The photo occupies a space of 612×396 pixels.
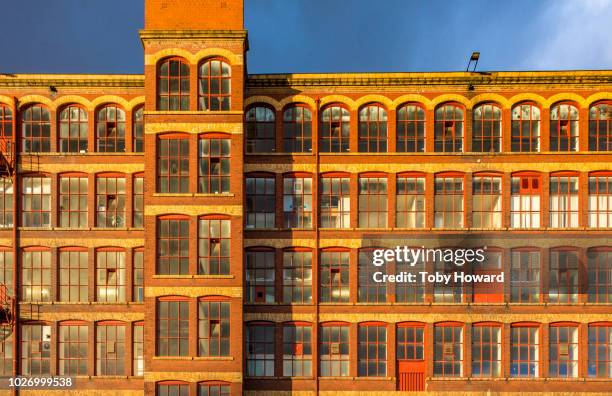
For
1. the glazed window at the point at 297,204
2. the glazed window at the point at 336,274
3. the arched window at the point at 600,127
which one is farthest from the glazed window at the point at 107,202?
the arched window at the point at 600,127

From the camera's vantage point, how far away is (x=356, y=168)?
24234 millimetres

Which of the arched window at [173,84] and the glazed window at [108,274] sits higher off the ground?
the arched window at [173,84]

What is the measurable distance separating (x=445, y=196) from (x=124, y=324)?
1794cm

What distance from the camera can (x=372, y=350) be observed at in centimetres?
2411

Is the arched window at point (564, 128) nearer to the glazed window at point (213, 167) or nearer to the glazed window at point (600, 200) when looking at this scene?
the glazed window at point (600, 200)

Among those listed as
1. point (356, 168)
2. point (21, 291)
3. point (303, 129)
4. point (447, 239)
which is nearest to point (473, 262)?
point (447, 239)

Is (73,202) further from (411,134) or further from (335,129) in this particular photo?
(411,134)

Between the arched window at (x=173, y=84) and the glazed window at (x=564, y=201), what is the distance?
19245 millimetres

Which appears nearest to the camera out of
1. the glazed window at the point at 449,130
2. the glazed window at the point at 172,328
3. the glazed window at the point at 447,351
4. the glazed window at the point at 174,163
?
the glazed window at the point at 172,328

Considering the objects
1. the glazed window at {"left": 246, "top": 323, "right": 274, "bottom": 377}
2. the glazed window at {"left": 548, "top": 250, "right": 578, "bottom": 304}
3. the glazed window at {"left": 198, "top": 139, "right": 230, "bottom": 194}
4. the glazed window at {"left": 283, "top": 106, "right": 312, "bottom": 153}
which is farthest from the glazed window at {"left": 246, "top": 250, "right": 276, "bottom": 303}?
the glazed window at {"left": 548, "top": 250, "right": 578, "bottom": 304}

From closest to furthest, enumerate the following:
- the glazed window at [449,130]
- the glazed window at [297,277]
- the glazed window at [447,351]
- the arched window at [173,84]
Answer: the arched window at [173,84] < the glazed window at [447,351] < the glazed window at [297,277] < the glazed window at [449,130]

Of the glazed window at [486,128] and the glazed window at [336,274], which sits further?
the glazed window at [486,128]

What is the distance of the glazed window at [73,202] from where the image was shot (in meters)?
24.3

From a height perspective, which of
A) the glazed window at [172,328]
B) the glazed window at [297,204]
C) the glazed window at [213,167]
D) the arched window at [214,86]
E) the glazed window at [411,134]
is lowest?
the glazed window at [172,328]
